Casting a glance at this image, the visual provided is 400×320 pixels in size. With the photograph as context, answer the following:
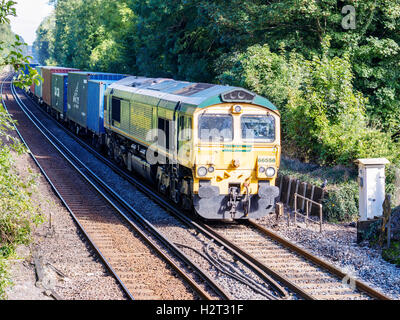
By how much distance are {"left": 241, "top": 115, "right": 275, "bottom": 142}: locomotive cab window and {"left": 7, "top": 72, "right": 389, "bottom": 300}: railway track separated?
7.45 ft

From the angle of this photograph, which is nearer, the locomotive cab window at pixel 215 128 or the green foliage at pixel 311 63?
the locomotive cab window at pixel 215 128

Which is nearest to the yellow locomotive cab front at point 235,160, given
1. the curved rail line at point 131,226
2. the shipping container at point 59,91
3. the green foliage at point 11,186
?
the curved rail line at point 131,226

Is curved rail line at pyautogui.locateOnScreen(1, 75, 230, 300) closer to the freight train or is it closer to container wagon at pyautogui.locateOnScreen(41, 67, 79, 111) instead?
the freight train

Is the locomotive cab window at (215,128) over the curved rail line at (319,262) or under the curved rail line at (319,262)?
over

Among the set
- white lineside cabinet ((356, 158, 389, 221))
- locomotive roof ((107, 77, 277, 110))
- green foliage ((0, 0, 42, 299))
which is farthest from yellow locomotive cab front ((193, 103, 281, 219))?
green foliage ((0, 0, 42, 299))

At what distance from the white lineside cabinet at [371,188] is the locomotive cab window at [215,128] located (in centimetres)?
336

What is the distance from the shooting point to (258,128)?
14.3m

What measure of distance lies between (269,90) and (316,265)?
10.2 m

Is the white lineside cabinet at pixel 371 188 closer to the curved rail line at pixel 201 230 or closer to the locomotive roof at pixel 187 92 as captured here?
the locomotive roof at pixel 187 92

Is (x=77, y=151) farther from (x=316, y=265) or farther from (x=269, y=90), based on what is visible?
(x=316, y=265)

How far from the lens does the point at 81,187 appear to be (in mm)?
19500

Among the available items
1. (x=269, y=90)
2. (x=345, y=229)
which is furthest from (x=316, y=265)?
(x=269, y=90)

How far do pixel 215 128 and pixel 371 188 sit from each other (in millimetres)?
4154

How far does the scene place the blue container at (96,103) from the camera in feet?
79.3
